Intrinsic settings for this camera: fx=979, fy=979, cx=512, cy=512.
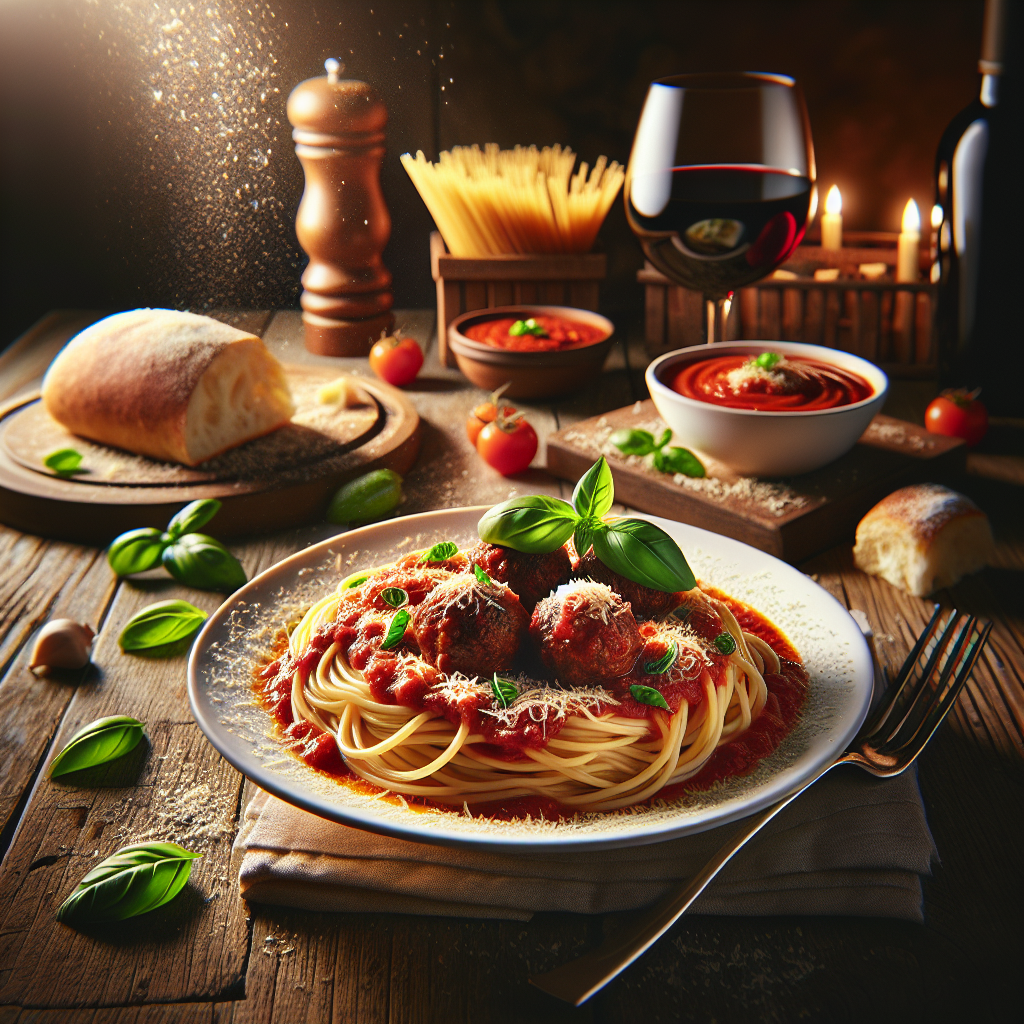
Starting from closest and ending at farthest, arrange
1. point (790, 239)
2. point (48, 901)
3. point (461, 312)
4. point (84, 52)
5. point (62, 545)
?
point (48, 901) → point (62, 545) → point (790, 239) → point (461, 312) → point (84, 52)

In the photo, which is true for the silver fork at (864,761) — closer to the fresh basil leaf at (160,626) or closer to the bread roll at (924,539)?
the bread roll at (924,539)

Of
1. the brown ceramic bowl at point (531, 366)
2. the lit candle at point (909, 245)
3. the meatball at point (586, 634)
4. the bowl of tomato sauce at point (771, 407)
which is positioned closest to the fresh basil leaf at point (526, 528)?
the meatball at point (586, 634)

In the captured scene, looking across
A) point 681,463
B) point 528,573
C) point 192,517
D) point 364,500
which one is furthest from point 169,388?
point 528,573

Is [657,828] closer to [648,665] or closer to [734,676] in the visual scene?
[648,665]

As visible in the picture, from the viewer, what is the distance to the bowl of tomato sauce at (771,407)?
2641mm

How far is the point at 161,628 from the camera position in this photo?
2211 mm

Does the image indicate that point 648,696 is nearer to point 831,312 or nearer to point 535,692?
point 535,692

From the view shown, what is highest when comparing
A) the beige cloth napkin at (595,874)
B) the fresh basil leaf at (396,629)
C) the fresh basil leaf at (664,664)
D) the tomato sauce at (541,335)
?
the fresh basil leaf at (396,629)

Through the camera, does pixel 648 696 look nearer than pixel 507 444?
Yes

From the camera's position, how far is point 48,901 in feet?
4.93

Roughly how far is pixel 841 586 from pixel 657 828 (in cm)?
140

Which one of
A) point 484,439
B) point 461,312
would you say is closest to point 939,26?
point 461,312

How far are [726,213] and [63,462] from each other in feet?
6.80

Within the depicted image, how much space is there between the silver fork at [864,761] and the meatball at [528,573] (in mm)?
508
